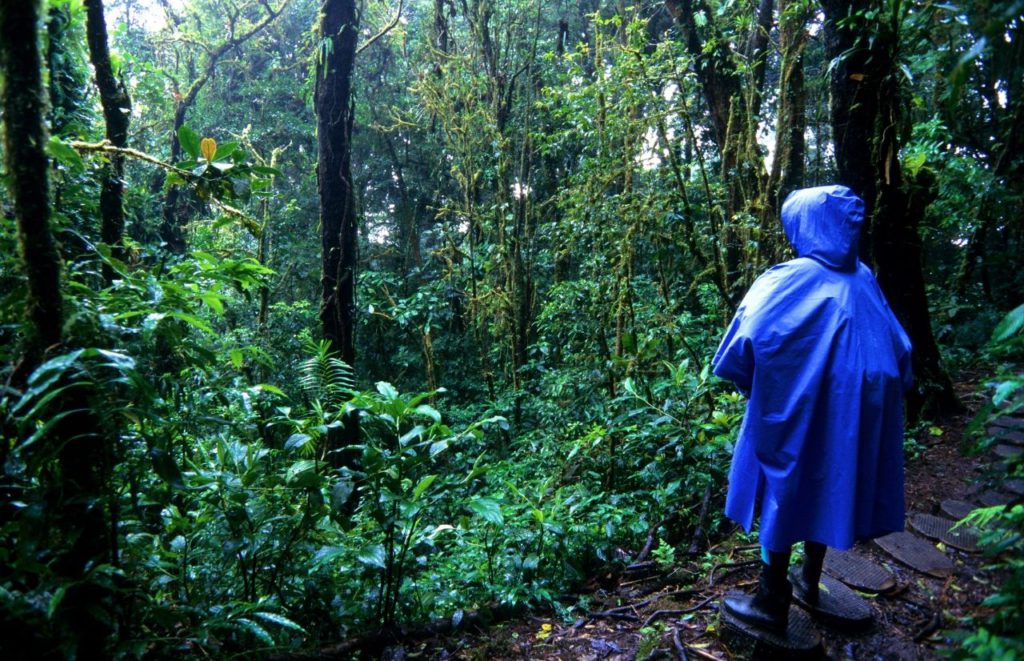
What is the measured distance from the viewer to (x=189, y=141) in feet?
7.85

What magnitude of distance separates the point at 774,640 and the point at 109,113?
15.4 feet

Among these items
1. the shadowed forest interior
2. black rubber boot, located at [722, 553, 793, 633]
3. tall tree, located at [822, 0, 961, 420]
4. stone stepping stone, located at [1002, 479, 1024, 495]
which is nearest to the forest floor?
the shadowed forest interior

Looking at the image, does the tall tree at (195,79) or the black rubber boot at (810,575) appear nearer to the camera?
the black rubber boot at (810,575)

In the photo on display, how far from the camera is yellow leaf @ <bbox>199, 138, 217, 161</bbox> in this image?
8.00ft

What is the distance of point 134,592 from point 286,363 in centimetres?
729

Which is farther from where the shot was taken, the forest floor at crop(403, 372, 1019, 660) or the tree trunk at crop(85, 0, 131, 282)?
the tree trunk at crop(85, 0, 131, 282)

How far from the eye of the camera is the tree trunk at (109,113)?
3648 millimetres

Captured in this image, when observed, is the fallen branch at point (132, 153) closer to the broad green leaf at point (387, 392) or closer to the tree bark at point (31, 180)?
the tree bark at point (31, 180)

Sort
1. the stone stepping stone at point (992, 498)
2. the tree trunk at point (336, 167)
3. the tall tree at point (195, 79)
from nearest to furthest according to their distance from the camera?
the stone stepping stone at point (992, 498) → the tree trunk at point (336, 167) → the tall tree at point (195, 79)

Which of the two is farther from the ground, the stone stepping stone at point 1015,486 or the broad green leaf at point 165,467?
the broad green leaf at point 165,467

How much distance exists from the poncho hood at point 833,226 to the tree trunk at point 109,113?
3642 mm

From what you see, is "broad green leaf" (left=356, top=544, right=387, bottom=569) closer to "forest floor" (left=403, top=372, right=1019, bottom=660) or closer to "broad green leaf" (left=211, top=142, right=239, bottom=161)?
"forest floor" (left=403, top=372, right=1019, bottom=660)

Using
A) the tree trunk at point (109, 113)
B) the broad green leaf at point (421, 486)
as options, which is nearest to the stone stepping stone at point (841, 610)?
the broad green leaf at point (421, 486)

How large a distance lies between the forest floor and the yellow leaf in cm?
233
